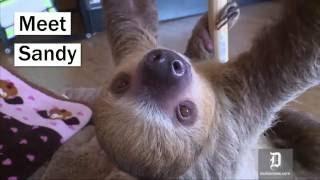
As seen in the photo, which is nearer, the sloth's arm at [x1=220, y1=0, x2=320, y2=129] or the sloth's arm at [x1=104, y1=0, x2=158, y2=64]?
the sloth's arm at [x1=220, y1=0, x2=320, y2=129]

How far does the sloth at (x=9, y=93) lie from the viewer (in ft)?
6.27

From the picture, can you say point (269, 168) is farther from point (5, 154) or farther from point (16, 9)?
point (16, 9)

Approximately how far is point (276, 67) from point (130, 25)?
16.8 inches

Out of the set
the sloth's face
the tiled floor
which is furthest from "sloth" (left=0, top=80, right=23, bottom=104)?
the sloth's face

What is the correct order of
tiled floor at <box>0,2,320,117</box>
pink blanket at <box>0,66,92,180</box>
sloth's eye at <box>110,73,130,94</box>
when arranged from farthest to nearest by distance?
1. tiled floor at <box>0,2,320,117</box>
2. pink blanket at <box>0,66,92,180</box>
3. sloth's eye at <box>110,73,130,94</box>

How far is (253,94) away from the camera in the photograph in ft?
3.17

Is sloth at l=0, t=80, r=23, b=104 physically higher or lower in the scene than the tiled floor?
lower

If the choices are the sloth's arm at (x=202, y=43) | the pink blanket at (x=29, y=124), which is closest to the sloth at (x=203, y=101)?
the sloth's arm at (x=202, y=43)

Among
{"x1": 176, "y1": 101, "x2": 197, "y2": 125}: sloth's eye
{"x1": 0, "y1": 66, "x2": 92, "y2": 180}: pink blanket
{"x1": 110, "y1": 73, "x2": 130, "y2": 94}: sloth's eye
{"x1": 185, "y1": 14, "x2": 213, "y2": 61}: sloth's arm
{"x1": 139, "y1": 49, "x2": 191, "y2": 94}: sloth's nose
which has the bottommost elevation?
{"x1": 0, "y1": 66, "x2": 92, "y2": 180}: pink blanket

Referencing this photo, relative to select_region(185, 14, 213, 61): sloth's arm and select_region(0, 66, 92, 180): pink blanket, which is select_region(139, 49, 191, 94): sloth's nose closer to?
select_region(185, 14, 213, 61): sloth's arm

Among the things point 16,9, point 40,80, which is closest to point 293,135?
point 40,80

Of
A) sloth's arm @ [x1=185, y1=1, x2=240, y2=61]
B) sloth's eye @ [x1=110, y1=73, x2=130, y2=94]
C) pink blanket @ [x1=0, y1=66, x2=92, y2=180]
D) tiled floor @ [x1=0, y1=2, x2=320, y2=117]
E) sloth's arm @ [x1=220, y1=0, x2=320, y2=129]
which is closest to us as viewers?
sloth's arm @ [x1=220, y1=0, x2=320, y2=129]

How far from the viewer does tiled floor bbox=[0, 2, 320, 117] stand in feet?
7.38

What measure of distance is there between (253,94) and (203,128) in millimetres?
114
